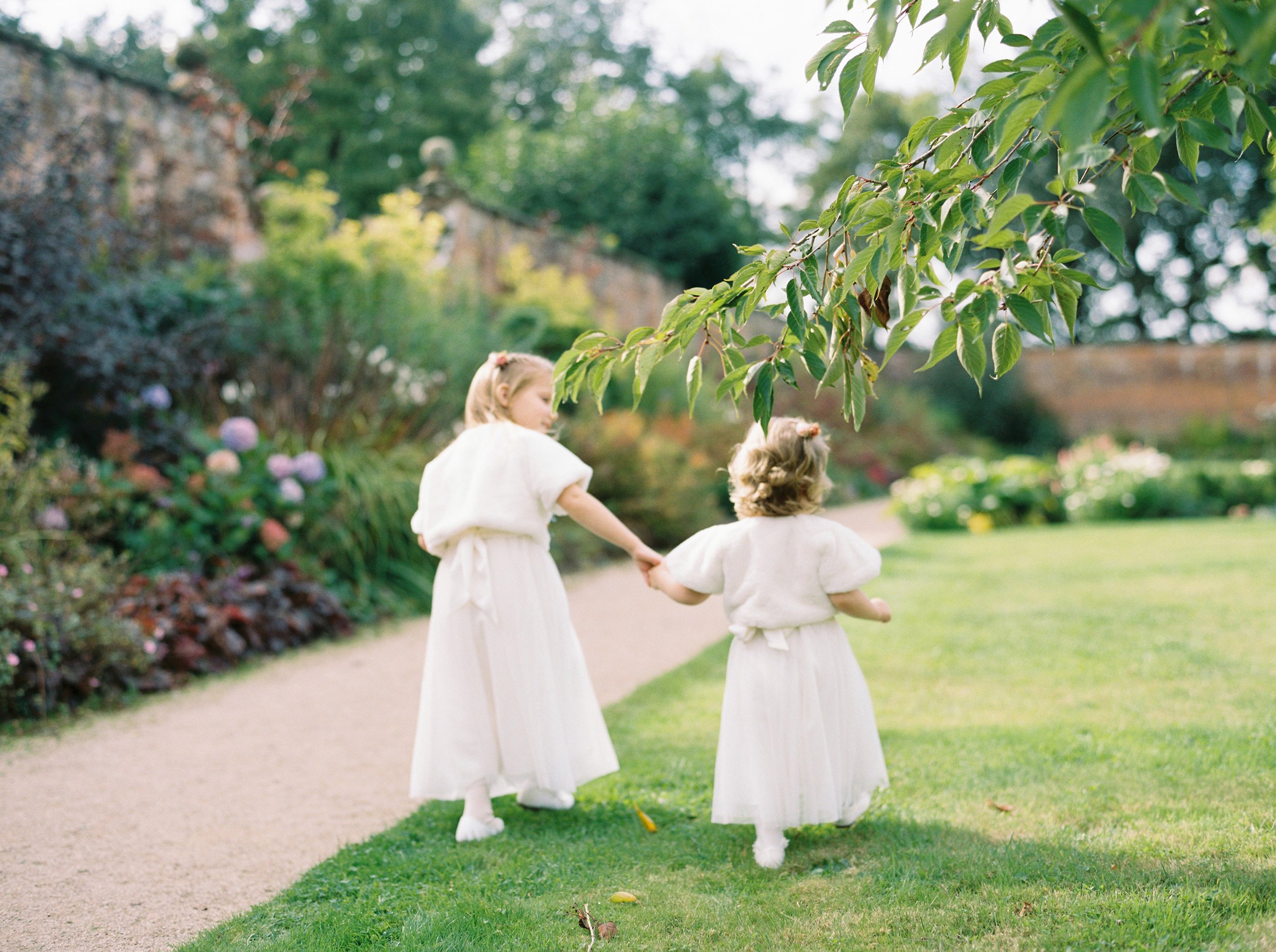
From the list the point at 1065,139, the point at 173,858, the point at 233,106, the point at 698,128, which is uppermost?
the point at 698,128

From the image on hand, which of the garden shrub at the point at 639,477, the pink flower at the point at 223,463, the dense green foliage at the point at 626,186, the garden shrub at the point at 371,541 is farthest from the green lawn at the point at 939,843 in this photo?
the dense green foliage at the point at 626,186

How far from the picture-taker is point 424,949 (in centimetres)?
212

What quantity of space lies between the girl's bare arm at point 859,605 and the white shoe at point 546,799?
1.04 m

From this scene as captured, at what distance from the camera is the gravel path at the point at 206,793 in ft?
8.14

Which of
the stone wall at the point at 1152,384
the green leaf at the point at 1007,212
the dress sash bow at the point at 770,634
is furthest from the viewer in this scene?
the stone wall at the point at 1152,384

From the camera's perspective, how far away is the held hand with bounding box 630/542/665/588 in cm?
281

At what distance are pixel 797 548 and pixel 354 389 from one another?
5.05 metres

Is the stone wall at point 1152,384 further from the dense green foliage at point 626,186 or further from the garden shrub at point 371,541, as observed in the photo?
the garden shrub at point 371,541

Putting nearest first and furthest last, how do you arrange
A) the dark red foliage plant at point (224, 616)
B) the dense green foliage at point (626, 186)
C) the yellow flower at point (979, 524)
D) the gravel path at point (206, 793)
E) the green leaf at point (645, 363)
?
1. the green leaf at point (645, 363)
2. the gravel path at point (206, 793)
3. the dark red foliage plant at point (224, 616)
4. the yellow flower at point (979, 524)
5. the dense green foliage at point (626, 186)

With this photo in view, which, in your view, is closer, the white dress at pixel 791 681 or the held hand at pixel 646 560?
the white dress at pixel 791 681

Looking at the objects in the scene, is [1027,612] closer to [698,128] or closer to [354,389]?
[354,389]

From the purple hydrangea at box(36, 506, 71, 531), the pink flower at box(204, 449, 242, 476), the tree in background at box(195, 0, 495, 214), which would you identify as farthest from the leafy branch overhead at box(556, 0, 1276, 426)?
the tree in background at box(195, 0, 495, 214)

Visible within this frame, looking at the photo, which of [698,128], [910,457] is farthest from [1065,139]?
[698,128]

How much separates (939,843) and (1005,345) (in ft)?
4.70
